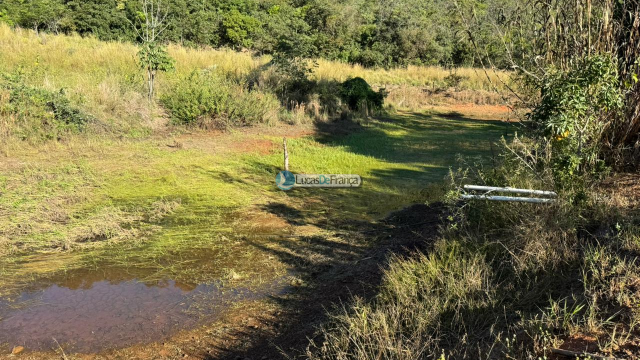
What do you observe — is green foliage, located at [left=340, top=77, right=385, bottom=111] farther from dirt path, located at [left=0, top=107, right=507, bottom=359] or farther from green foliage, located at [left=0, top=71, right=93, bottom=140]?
green foliage, located at [left=0, top=71, right=93, bottom=140]

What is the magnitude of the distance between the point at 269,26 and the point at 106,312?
27.2 meters

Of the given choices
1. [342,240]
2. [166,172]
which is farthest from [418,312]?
[166,172]

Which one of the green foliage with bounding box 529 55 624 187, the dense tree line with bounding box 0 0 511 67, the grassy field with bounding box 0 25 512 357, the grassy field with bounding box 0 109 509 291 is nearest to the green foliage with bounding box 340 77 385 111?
the grassy field with bounding box 0 25 512 357

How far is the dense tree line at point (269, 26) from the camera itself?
25.1m

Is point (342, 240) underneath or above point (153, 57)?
underneath

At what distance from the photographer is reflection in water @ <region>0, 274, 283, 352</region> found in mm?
4258

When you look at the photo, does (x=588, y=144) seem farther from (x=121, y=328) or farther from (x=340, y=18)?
(x=340, y=18)

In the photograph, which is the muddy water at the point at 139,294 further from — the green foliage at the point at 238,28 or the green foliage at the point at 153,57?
the green foliage at the point at 238,28

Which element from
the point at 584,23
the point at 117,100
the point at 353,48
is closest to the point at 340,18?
the point at 353,48

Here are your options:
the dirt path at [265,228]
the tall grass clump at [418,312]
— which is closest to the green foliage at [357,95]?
the dirt path at [265,228]

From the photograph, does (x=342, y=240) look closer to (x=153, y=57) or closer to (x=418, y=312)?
(x=418, y=312)

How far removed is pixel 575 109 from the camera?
468 centimetres

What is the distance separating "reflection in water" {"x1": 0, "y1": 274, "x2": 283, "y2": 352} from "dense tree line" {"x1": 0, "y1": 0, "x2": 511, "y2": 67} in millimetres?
20790

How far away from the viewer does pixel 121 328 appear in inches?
175
